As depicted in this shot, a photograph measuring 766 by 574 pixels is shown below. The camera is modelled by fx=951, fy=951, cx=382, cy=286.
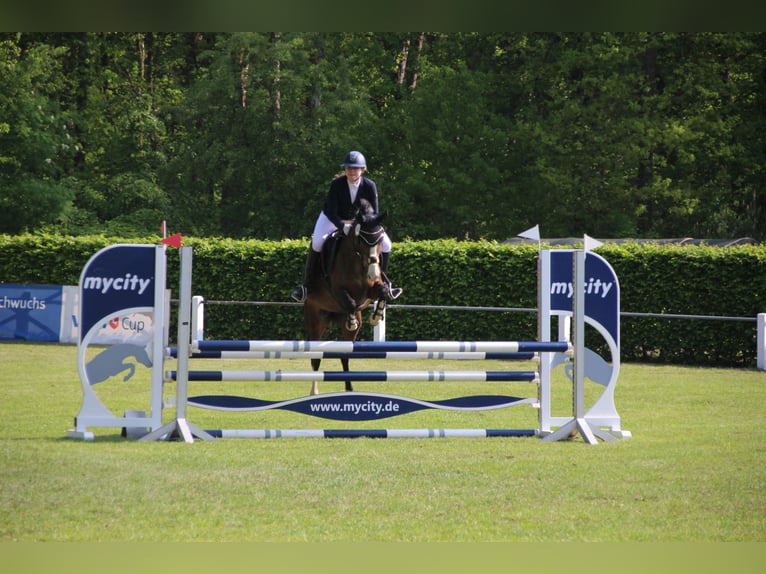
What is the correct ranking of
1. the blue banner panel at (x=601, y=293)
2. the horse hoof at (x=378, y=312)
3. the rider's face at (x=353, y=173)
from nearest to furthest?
the blue banner panel at (x=601, y=293), the rider's face at (x=353, y=173), the horse hoof at (x=378, y=312)

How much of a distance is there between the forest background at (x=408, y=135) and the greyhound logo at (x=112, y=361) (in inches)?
942

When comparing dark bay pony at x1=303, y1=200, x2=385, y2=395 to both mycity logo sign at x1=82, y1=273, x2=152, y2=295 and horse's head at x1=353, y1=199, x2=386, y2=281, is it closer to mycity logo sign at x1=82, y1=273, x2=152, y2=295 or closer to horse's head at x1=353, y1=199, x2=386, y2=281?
Answer: horse's head at x1=353, y1=199, x2=386, y2=281

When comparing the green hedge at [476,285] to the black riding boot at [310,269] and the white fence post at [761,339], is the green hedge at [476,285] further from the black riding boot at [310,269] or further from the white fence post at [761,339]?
the black riding boot at [310,269]

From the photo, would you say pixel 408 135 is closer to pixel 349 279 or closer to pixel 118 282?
pixel 349 279

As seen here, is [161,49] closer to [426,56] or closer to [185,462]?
[426,56]

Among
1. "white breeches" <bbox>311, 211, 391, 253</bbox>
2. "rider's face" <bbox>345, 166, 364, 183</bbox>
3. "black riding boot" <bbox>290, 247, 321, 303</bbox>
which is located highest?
"rider's face" <bbox>345, 166, 364, 183</bbox>

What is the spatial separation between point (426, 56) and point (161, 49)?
11.1 m

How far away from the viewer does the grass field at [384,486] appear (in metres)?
4.96

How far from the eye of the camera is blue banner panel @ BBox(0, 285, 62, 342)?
20.8m

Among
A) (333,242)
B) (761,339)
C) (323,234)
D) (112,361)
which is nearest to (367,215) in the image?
(333,242)

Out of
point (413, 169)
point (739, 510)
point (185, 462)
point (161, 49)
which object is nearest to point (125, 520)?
point (185, 462)

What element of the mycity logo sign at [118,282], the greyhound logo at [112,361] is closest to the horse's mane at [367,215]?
the mycity logo sign at [118,282]

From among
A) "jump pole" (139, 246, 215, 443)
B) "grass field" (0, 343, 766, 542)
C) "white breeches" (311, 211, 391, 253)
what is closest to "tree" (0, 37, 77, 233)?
"grass field" (0, 343, 766, 542)

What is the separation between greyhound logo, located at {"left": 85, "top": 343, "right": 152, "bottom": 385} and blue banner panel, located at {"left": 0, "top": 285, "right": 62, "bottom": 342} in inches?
518
